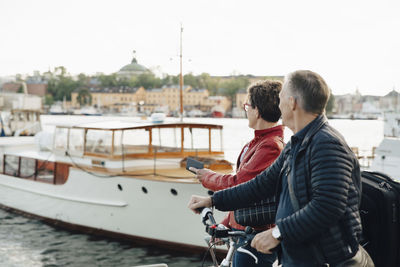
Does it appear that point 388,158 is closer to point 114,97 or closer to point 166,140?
point 166,140

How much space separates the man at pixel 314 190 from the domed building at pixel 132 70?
5807 inches

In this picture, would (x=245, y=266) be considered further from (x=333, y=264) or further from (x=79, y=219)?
(x=79, y=219)

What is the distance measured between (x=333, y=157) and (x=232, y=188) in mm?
658

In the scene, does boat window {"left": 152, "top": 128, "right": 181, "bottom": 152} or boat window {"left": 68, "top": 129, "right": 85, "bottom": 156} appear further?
boat window {"left": 68, "top": 129, "right": 85, "bottom": 156}

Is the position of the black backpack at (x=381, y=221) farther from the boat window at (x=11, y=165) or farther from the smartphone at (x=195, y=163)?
the boat window at (x=11, y=165)

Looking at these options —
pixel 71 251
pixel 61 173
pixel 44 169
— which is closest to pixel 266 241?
pixel 71 251

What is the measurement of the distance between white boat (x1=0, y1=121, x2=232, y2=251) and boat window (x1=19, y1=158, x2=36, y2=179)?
231 millimetres

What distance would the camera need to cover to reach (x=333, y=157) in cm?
176

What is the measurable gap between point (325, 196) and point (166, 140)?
921cm

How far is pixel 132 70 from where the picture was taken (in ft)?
495

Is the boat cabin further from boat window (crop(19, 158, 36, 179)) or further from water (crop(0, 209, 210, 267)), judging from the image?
water (crop(0, 209, 210, 267))

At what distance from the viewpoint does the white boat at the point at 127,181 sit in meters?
9.51

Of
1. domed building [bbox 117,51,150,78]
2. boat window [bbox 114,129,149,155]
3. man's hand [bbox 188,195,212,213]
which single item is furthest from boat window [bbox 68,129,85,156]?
domed building [bbox 117,51,150,78]

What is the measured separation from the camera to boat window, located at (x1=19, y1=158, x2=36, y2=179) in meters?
12.6
